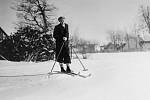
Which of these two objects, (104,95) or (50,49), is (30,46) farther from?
(104,95)

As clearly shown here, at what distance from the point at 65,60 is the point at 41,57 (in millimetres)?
8760

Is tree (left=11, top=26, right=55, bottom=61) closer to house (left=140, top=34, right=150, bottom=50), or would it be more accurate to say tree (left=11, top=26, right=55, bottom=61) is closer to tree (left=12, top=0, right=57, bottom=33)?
tree (left=12, top=0, right=57, bottom=33)

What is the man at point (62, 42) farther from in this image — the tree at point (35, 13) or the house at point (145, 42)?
the house at point (145, 42)

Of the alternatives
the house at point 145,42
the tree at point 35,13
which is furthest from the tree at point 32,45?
the house at point 145,42

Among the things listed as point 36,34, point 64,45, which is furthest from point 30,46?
point 64,45

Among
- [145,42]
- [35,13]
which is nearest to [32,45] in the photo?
[35,13]

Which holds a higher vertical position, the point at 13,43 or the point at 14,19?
the point at 14,19

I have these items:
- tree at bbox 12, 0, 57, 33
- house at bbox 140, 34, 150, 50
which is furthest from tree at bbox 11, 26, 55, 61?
house at bbox 140, 34, 150, 50

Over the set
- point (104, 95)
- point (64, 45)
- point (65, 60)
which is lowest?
point (104, 95)

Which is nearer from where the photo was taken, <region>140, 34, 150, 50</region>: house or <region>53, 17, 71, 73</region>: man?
<region>53, 17, 71, 73</region>: man

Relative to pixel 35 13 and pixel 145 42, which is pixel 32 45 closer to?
pixel 35 13

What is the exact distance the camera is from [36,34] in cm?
1385

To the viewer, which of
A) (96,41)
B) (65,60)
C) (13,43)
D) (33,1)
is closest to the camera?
(65,60)

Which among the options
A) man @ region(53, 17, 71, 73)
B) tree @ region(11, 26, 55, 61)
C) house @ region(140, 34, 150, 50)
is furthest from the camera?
house @ region(140, 34, 150, 50)
